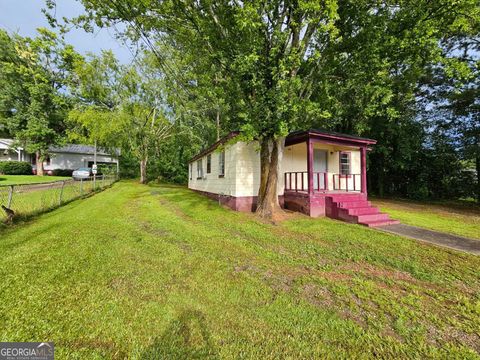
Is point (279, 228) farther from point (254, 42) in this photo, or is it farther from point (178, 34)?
point (178, 34)

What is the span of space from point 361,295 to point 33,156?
132 ft

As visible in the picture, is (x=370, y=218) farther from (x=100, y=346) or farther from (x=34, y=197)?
(x=34, y=197)

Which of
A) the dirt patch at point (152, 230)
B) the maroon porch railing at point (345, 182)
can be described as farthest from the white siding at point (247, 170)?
the maroon porch railing at point (345, 182)

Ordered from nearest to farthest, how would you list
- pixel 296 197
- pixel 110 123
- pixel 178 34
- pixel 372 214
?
1. pixel 372 214
2. pixel 178 34
3. pixel 296 197
4. pixel 110 123

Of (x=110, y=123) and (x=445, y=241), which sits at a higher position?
(x=110, y=123)

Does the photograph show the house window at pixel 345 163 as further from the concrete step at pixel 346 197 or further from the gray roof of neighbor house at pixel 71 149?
the gray roof of neighbor house at pixel 71 149

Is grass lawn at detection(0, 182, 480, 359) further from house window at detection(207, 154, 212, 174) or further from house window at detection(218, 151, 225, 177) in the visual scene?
house window at detection(207, 154, 212, 174)

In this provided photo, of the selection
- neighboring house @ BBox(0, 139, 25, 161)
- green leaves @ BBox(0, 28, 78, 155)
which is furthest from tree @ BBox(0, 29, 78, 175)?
neighboring house @ BBox(0, 139, 25, 161)

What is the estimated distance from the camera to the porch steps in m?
7.67

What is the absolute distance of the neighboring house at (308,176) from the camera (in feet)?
28.5

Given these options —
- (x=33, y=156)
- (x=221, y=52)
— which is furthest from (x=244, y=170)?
(x=33, y=156)

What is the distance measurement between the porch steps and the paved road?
1.48 feet

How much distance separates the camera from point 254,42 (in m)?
6.68

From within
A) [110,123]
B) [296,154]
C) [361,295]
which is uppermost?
[110,123]
